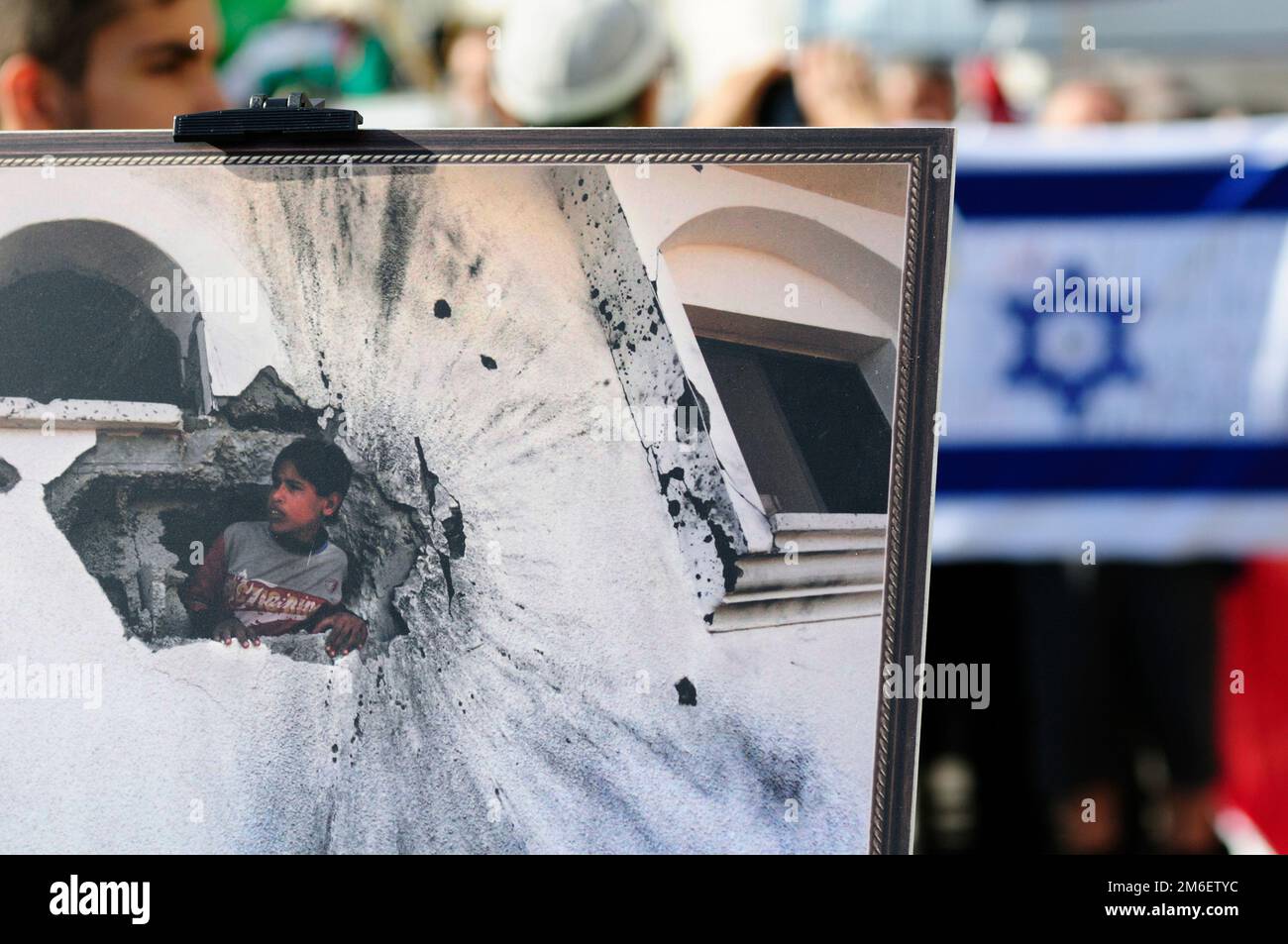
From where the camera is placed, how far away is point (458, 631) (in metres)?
1.19

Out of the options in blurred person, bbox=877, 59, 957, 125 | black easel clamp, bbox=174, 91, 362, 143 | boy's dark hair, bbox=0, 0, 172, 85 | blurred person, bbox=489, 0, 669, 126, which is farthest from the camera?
blurred person, bbox=877, 59, 957, 125

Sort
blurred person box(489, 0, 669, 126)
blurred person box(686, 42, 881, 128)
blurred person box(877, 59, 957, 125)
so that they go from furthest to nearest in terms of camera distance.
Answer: blurred person box(877, 59, 957, 125), blurred person box(686, 42, 881, 128), blurred person box(489, 0, 669, 126)

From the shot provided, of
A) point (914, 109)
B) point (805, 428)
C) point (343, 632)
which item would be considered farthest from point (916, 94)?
point (343, 632)

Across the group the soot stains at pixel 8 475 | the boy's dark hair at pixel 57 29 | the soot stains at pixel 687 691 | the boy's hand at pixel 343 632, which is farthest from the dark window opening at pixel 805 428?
the boy's dark hair at pixel 57 29

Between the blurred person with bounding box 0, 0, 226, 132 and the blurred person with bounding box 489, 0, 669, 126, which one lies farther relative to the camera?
the blurred person with bounding box 489, 0, 669, 126

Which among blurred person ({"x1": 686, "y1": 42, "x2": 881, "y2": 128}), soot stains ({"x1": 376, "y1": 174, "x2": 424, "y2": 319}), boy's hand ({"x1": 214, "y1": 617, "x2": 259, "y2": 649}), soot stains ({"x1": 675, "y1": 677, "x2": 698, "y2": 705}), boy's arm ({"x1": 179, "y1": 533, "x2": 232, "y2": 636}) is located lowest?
soot stains ({"x1": 675, "y1": 677, "x2": 698, "y2": 705})

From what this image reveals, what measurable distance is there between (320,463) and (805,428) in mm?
422

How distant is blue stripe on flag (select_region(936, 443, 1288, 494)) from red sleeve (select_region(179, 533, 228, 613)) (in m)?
1.65

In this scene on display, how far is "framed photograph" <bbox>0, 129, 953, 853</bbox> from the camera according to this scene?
3.89 ft

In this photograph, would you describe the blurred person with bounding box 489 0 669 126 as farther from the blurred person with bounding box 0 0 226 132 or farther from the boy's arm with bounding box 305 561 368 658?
the boy's arm with bounding box 305 561 368 658

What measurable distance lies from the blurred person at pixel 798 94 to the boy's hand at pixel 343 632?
1251mm

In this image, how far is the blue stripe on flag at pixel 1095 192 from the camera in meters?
2.48

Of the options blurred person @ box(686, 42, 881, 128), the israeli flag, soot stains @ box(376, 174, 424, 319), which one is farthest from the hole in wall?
the israeli flag
